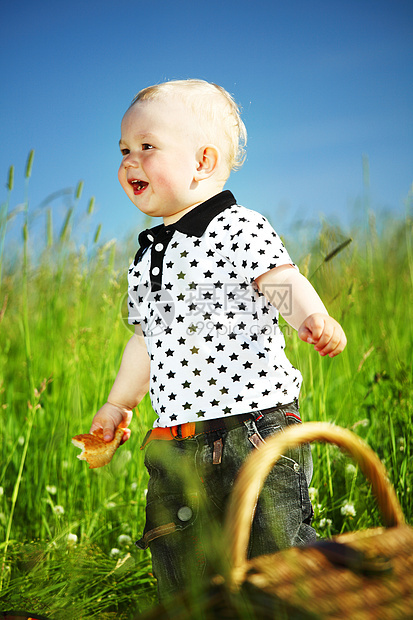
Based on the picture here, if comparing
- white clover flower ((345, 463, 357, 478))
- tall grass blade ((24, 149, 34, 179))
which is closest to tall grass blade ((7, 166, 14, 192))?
tall grass blade ((24, 149, 34, 179))

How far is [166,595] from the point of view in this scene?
125 cm

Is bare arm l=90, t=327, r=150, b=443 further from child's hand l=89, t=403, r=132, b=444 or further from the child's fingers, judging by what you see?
the child's fingers

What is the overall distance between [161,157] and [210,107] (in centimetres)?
21

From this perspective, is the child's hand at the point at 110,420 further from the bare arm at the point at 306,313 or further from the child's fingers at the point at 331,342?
the child's fingers at the point at 331,342

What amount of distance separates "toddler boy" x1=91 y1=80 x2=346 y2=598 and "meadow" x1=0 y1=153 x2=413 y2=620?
15.2 inches

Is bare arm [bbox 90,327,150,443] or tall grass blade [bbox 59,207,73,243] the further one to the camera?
tall grass blade [bbox 59,207,73,243]

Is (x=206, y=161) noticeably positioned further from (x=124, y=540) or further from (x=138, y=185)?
(x=124, y=540)

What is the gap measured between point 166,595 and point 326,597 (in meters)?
0.62

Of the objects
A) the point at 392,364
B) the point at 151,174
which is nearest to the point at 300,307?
the point at 151,174

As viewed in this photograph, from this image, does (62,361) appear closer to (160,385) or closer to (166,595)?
(160,385)

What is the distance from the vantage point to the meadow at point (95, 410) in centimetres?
162

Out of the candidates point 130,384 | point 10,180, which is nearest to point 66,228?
point 10,180

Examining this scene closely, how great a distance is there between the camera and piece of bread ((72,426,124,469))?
145 cm

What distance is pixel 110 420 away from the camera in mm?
1542
